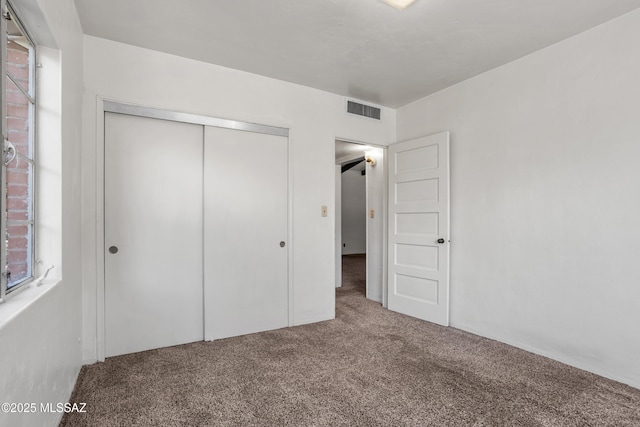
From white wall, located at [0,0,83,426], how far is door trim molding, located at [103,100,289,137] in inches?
11.9

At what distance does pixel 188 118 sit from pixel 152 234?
1.08m

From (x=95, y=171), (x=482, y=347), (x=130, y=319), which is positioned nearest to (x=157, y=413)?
(x=130, y=319)

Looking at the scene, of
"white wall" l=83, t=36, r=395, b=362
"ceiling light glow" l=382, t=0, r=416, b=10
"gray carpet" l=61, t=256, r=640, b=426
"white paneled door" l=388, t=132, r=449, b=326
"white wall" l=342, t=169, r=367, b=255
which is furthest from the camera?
"white wall" l=342, t=169, r=367, b=255

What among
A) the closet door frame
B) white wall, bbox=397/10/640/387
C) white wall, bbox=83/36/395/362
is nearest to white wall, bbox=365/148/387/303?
white wall, bbox=83/36/395/362

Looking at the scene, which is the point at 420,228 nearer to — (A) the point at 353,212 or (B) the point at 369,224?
(B) the point at 369,224

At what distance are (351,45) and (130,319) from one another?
2935 millimetres

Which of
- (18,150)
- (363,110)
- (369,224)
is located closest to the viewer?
(18,150)

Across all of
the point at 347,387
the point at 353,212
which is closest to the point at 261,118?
the point at 347,387

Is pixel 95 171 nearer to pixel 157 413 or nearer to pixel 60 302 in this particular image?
pixel 60 302

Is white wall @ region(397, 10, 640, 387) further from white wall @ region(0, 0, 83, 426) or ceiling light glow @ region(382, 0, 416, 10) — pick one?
white wall @ region(0, 0, 83, 426)

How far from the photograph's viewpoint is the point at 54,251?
5.71 feet

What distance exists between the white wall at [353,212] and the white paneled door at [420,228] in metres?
5.97

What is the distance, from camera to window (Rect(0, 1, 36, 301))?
4.45 ft

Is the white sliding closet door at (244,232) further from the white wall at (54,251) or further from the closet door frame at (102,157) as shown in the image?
the white wall at (54,251)
